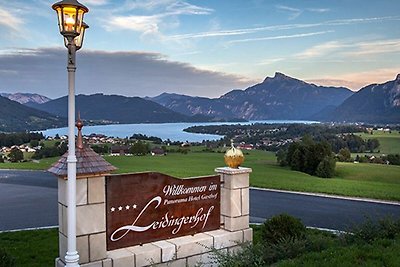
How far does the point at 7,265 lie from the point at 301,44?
35.0 metres

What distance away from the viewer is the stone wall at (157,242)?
270 inches

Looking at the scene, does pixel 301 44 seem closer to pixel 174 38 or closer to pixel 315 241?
pixel 174 38

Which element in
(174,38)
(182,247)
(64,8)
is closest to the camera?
(64,8)

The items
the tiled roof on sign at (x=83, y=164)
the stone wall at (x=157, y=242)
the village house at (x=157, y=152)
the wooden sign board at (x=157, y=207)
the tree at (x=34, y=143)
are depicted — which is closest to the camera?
the tiled roof on sign at (x=83, y=164)

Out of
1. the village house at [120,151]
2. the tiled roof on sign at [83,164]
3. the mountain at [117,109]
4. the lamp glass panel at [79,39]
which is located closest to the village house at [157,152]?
the village house at [120,151]

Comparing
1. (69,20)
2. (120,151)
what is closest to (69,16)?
(69,20)

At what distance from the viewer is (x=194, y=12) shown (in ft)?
90.2

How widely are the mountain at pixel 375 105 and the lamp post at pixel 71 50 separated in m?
123

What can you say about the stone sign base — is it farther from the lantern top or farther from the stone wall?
the lantern top

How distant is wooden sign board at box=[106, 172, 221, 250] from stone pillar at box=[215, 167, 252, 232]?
16 centimetres

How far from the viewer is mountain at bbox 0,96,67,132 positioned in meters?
89.0

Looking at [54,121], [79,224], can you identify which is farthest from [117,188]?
[54,121]

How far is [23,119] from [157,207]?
100797 mm

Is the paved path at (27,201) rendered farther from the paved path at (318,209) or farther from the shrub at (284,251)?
the shrub at (284,251)
